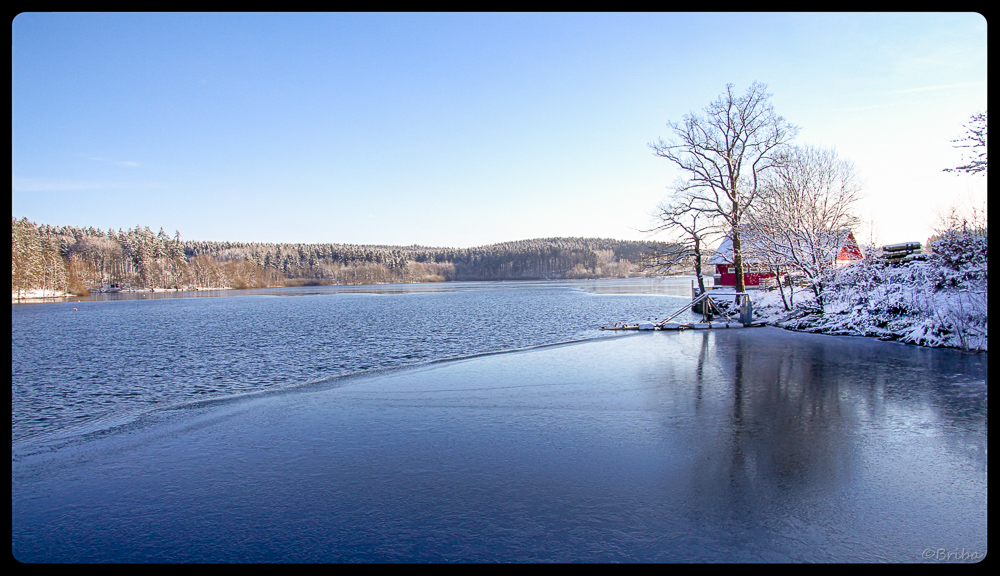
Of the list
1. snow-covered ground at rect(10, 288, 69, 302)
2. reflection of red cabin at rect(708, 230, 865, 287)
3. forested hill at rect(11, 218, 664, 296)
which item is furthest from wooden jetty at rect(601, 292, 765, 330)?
snow-covered ground at rect(10, 288, 69, 302)

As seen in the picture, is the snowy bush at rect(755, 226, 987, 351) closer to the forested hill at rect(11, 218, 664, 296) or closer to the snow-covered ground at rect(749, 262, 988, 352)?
the snow-covered ground at rect(749, 262, 988, 352)

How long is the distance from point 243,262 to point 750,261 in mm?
132507

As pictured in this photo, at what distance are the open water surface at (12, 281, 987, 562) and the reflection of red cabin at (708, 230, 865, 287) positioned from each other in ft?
40.1

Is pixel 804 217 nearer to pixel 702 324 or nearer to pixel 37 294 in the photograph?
pixel 702 324

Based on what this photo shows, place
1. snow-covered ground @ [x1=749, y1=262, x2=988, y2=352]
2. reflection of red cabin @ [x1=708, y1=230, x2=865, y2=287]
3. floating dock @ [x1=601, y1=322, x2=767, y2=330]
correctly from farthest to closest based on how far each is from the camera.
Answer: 1. reflection of red cabin @ [x1=708, y1=230, x2=865, y2=287]
2. floating dock @ [x1=601, y1=322, x2=767, y2=330]
3. snow-covered ground @ [x1=749, y1=262, x2=988, y2=352]

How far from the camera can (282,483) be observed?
5953mm

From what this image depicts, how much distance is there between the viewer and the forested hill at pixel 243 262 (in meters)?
79.3

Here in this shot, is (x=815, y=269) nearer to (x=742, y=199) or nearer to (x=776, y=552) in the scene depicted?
(x=742, y=199)

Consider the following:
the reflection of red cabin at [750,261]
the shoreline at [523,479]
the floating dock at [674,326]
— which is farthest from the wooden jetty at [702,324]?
the shoreline at [523,479]

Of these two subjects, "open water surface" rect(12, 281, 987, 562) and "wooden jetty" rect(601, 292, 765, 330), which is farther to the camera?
"wooden jetty" rect(601, 292, 765, 330)

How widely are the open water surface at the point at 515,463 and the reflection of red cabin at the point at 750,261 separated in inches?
481

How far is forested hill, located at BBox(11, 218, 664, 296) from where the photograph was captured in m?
79.3

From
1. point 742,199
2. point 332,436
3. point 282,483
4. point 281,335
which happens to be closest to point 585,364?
point 332,436
